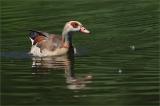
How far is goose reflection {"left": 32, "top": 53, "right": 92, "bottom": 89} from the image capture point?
2009cm

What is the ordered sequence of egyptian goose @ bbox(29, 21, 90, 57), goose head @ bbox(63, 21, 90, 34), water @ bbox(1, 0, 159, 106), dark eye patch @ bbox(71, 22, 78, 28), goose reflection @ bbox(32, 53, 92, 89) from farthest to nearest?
dark eye patch @ bbox(71, 22, 78, 28) → goose head @ bbox(63, 21, 90, 34) → egyptian goose @ bbox(29, 21, 90, 57) → goose reflection @ bbox(32, 53, 92, 89) → water @ bbox(1, 0, 159, 106)

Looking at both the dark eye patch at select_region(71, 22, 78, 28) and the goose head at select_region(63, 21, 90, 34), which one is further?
the dark eye patch at select_region(71, 22, 78, 28)

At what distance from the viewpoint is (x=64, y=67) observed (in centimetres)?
2308

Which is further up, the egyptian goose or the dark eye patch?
the dark eye patch

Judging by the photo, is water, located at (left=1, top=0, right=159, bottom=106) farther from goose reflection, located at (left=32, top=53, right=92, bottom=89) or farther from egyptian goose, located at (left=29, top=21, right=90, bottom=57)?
egyptian goose, located at (left=29, top=21, right=90, bottom=57)

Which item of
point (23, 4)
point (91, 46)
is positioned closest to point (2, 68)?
point (91, 46)

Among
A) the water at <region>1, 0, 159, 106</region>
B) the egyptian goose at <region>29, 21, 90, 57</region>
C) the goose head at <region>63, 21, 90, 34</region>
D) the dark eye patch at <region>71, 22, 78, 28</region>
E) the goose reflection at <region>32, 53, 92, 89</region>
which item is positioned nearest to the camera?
the water at <region>1, 0, 159, 106</region>

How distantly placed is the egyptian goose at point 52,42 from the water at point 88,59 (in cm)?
47

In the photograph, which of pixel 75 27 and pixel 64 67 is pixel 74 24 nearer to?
pixel 75 27

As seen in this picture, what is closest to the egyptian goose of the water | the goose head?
the goose head

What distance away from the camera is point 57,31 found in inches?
1213

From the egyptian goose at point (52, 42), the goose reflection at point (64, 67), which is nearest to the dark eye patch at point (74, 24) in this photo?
the egyptian goose at point (52, 42)

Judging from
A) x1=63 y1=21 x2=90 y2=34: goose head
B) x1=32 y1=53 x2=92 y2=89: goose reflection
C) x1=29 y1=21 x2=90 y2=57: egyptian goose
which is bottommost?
x1=32 y1=53 x2=92 y2=89: goose reflection

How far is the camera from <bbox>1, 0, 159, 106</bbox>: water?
1828cm
